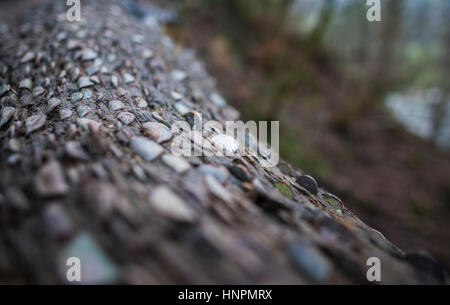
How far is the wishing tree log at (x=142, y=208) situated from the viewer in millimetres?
741

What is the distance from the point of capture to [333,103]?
25.7 ft

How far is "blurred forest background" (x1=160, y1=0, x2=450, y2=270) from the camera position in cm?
435

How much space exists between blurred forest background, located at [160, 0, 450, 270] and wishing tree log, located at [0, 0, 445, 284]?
9.15 feet

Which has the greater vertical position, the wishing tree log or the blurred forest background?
the blurred forest background

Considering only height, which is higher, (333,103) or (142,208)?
(333,103)

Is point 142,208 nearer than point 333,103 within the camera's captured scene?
Yes

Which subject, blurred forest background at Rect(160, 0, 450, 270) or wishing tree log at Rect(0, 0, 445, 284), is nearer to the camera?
wishing tree log at Rect(0, 0, 445, 284)

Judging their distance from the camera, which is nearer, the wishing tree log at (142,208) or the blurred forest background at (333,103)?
the wishing tree log at (142,208)

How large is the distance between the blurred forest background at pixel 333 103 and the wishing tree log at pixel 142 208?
9.15 ft

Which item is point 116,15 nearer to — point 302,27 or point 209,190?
point 209,190

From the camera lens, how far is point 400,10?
6.64m

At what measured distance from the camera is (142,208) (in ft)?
2.65

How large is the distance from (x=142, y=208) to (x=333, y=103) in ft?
26.8

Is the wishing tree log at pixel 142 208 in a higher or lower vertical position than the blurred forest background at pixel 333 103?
lower
